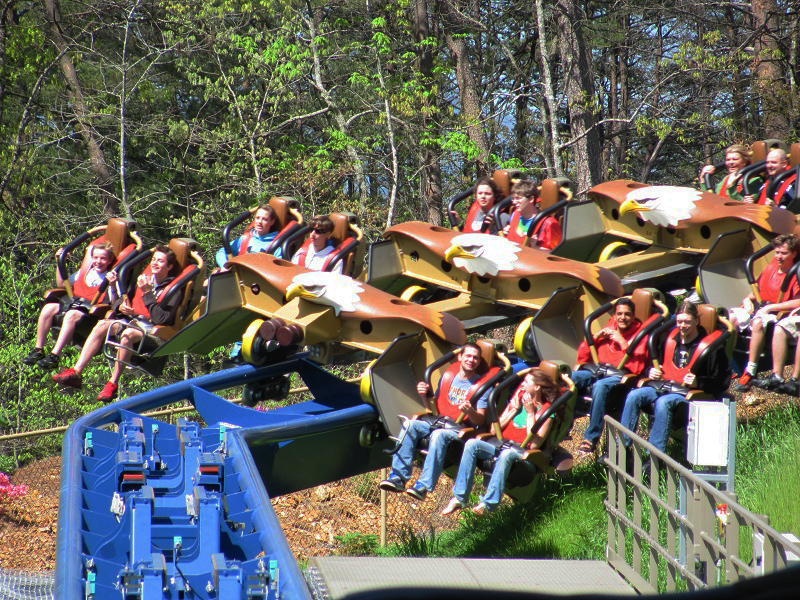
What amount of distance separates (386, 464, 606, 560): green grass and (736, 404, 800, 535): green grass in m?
→ 1.04

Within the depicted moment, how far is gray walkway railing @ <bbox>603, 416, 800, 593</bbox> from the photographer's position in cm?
384

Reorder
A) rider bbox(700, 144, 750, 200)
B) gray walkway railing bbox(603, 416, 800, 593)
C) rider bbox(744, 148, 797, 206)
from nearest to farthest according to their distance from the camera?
gray walkway railing bbox(603, 416, 800, 593)
rider bbox(744, 148, 797, 206)
rider bbox(700, 144, 750, 200)

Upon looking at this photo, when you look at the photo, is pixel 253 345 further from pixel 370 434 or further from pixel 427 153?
pixel 427 153

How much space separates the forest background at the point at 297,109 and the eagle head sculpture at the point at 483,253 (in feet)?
19.5

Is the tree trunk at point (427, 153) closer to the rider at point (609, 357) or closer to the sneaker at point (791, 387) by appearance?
the rider at point (609, 357)

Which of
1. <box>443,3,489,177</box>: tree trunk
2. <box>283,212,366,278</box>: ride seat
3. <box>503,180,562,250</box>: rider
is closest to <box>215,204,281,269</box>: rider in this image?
<box>283,212,366,278</box>: ride seat

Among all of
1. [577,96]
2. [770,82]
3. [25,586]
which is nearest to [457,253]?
[25,586]

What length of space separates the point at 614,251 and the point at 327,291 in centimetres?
286

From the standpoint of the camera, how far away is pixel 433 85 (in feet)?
51.3

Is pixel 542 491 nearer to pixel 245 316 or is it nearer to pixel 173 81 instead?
pixel 245 316

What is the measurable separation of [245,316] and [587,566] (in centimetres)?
323

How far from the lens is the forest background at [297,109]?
14594 mm

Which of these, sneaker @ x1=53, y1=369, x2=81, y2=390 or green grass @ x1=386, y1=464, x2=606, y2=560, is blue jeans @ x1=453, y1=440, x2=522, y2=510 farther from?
sneaker @ x1=53, y1=369, x2=81, y2=390

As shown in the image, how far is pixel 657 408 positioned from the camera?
6297 millimetres
